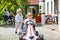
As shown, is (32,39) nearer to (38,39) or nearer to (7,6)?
(38,39)

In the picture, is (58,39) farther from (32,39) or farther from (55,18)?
(55,18)

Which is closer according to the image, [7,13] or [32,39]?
[32,39]

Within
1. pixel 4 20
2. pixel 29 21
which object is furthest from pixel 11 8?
pixel 29 21

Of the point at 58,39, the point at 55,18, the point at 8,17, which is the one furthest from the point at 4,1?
the point at 58,39

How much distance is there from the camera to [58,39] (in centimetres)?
1234

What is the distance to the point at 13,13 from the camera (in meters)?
26.1

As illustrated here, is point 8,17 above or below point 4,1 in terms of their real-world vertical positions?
below

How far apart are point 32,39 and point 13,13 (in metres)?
17.0

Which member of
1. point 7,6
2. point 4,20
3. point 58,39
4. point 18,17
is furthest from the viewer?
point 7,6

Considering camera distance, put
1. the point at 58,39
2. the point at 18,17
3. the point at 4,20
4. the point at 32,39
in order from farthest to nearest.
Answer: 1. the point at 4,20
2. the point at 18,17
3. the point at 58,39
4. the point at 32,39

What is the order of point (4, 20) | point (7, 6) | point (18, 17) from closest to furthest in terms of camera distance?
point (18, 17)
point (4, 20)
point (7, 6)

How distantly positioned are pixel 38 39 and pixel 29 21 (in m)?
0.95

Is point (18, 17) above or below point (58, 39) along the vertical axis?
above

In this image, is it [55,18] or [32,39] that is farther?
[55,18]
